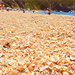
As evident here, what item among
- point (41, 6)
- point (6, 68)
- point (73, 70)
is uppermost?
point (41, 6)

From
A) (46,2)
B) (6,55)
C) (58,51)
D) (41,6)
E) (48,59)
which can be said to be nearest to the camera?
(48,59)

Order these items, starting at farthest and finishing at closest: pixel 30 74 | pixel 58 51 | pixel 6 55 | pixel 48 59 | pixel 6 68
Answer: pixel 58 51 → pixel 6 55 → pixel 48 59 → pixel 6 68 → pixel 30 74

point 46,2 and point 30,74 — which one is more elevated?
point 46,2

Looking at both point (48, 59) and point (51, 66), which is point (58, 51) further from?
point (51, 66)

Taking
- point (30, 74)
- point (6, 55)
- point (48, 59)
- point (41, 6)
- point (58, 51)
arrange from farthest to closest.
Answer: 1. point (41, 6)
2. point (58, 51)
3. point (6, 55)
4. point (48, 59)
5. point (30, 74)

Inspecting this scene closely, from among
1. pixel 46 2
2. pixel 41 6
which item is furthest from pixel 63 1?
pixel 41 6

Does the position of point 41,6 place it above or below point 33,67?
above

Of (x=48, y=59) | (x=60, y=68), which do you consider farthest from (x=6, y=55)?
(x=60, y=68)

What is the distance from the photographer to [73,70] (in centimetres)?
220

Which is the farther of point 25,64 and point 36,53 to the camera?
point 36,53

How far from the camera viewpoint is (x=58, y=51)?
3.05 metres

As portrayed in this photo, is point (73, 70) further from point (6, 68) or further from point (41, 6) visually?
point (41, 6)

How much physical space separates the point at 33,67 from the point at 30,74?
0.76ft

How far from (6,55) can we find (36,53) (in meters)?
0.90
